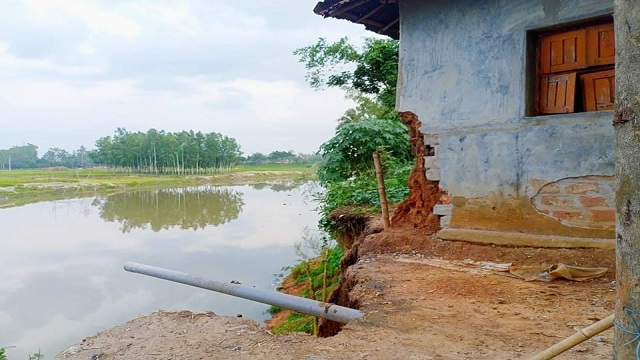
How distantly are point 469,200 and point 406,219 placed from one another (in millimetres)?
1172

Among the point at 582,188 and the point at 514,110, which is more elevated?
the point at 514,110

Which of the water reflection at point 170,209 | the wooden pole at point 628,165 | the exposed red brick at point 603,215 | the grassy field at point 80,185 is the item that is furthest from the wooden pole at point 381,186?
the water reflection at point 170,209

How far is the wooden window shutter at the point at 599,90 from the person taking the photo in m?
4.87

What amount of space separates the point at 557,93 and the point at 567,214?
147cm

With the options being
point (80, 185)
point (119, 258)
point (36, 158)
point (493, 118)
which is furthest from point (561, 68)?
point (36, 158)

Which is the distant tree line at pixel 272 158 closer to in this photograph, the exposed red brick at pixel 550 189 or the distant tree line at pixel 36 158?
the distant tree line at pixel 36 158

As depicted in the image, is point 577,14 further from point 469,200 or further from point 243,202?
point 243,202

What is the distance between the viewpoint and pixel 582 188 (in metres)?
4.83

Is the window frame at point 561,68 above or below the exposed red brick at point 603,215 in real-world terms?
above

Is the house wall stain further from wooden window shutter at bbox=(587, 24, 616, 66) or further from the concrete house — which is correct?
wooden window shutter at bbox=(587, 24, 616, 66)

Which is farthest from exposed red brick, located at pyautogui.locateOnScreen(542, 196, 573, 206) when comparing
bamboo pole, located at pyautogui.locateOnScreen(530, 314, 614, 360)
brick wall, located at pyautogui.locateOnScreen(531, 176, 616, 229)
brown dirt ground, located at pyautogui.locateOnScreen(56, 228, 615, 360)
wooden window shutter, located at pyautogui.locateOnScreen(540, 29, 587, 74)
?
bamboo pole, located at pyautogui.locateOnScreen(530, 314, 614, 360)

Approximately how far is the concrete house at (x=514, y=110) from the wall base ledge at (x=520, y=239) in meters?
→ 0.01

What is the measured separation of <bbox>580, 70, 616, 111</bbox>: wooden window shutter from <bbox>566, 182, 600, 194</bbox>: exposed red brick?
895 millimetres

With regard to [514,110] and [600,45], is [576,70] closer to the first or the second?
[600,45]
